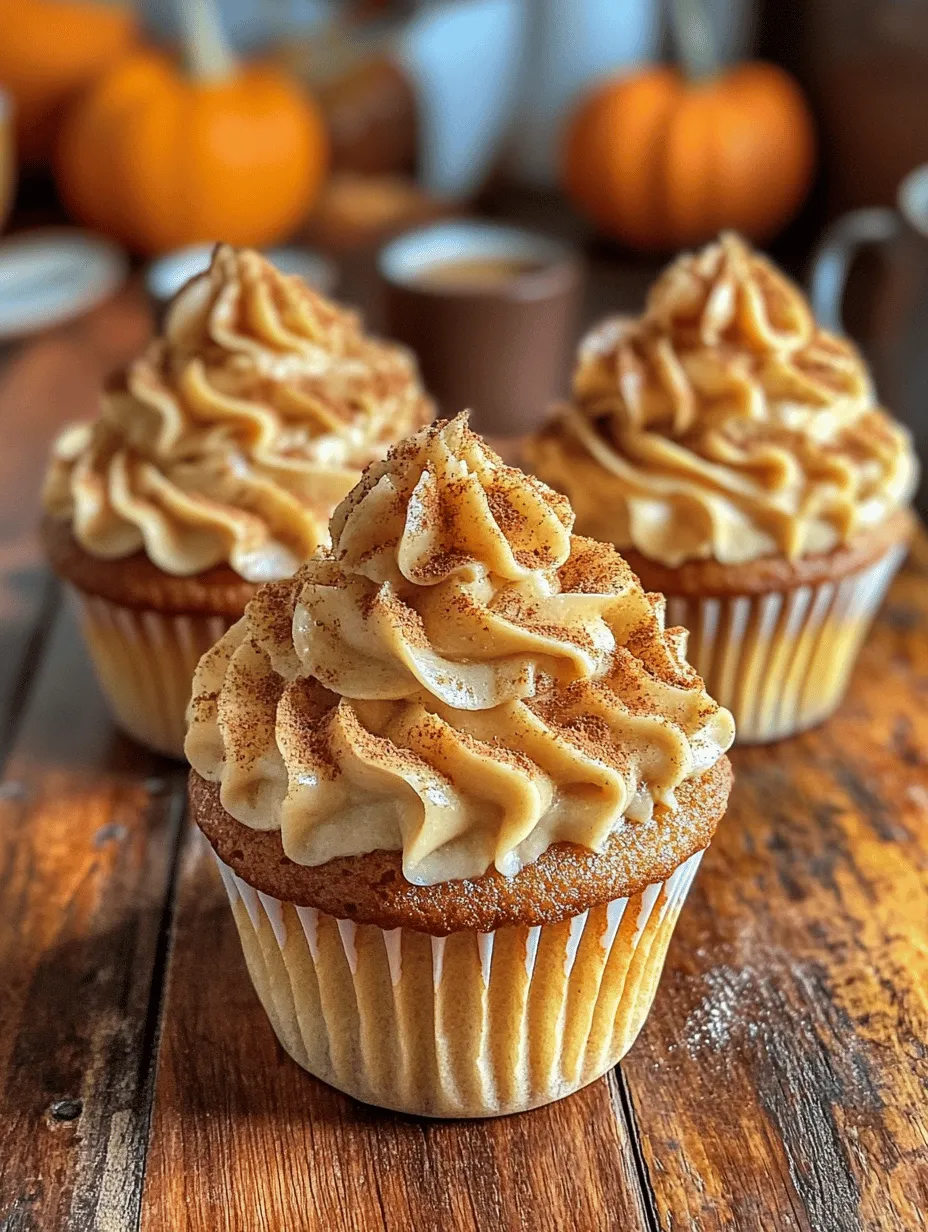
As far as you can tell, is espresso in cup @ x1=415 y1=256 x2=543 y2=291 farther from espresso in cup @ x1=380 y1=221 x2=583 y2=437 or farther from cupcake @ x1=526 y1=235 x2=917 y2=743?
cupcake @ x1=526 y1=235 x2=917 y2=743

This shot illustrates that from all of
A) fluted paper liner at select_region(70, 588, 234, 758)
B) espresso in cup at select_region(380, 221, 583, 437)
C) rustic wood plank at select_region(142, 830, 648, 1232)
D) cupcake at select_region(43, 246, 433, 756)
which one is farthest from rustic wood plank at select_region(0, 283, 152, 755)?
rustic wood plank at select_region(142, 830, 648, 1232)

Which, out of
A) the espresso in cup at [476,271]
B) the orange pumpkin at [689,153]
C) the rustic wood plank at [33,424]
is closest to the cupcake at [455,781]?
the rustic wood plank at [33,424]

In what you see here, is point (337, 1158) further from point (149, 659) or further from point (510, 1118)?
point (149, 659)

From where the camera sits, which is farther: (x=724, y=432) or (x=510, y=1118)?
(x=724, y=432)

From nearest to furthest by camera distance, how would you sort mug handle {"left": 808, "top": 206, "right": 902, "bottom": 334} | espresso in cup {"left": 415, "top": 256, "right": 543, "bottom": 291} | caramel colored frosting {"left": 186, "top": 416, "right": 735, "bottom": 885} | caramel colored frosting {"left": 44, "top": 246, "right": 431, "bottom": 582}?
caramel colored frosting {"left": 186, "top": 416, "right": 735, "bottom": 885} < caramel colored frosting {"left": 44, "top": 246, "right": 431, "bottom": 582} < mug handle {"left": 808, "top": 206, "right": 902, "bottom": 334} < espresso in cup {"left": 415, "top": 256, "right": 543, "bottom": 291}

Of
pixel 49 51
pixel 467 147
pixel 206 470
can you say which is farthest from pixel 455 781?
pixel 49 51

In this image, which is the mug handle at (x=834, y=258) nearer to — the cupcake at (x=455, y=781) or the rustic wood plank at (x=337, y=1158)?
the cupcake at (x=455, y=781)
